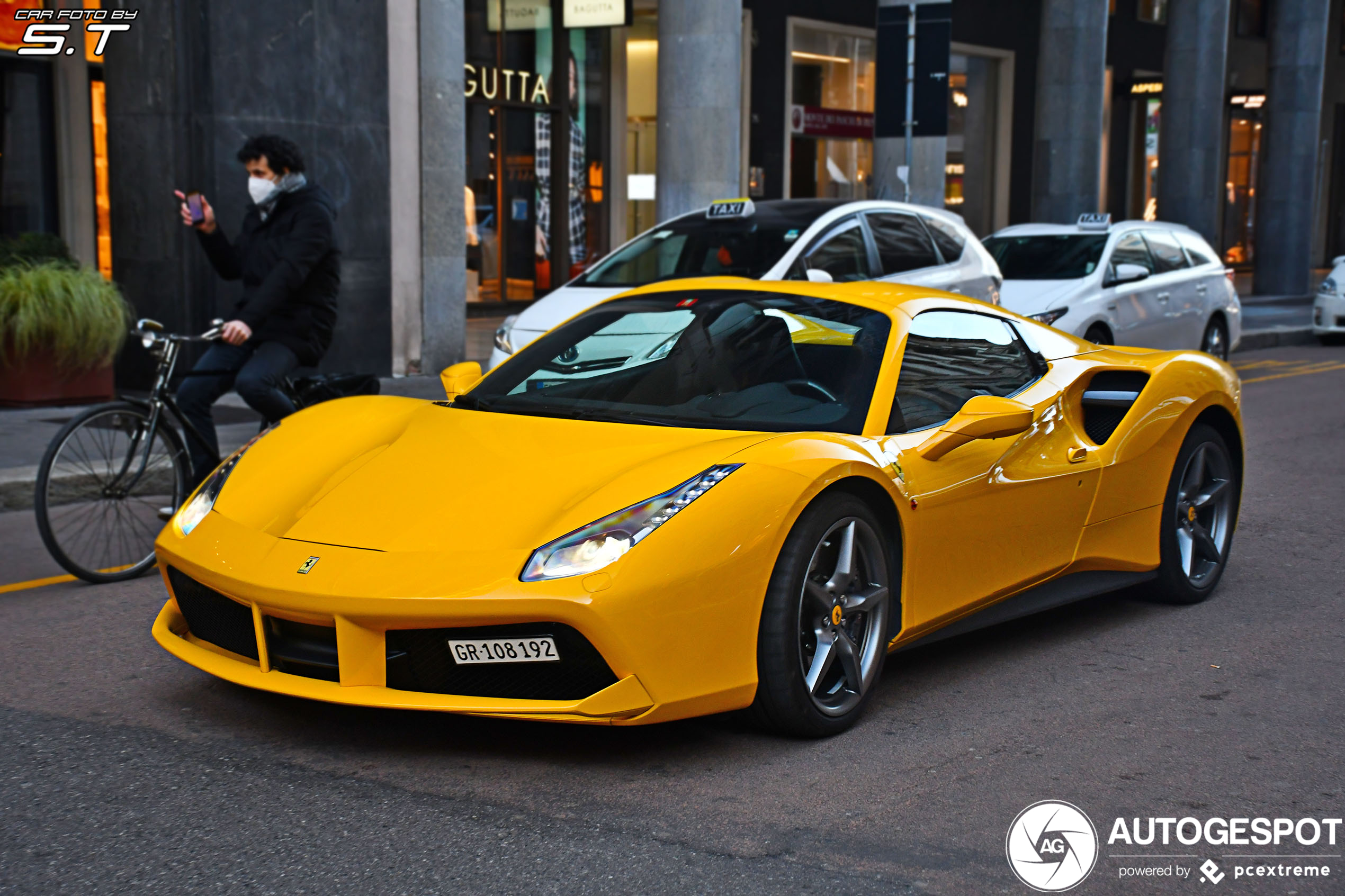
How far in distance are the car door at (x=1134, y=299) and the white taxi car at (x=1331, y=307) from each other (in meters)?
6.99

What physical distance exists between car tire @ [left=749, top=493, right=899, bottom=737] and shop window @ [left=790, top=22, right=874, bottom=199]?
67.7 ft

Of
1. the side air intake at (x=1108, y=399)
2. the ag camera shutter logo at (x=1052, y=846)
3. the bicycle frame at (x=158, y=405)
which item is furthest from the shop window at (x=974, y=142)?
the ag camera shutter logo at (x=1052, y=846)

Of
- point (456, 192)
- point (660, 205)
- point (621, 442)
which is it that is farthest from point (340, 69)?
point (621, 442)

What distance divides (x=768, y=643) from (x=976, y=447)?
119 cm

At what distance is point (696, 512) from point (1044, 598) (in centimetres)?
178

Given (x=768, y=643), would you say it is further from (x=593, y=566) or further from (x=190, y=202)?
(x=190, y=202)

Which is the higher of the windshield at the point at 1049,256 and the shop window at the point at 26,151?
the shop window at the point at 26,151

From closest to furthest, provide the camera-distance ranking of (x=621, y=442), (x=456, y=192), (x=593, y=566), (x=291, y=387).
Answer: (x=593, y=566), (x=621, y=442), (x=291, y=387), (x=456, y=192)

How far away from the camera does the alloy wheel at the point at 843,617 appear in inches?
160

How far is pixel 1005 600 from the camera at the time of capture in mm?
4891

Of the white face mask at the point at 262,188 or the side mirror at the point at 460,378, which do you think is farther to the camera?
the white face mask at the point at 262,188

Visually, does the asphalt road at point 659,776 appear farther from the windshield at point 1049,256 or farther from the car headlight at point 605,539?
the windshield at point 1049,256

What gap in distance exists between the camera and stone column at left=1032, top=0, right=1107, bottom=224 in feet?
74.7

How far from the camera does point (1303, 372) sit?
635 inches
